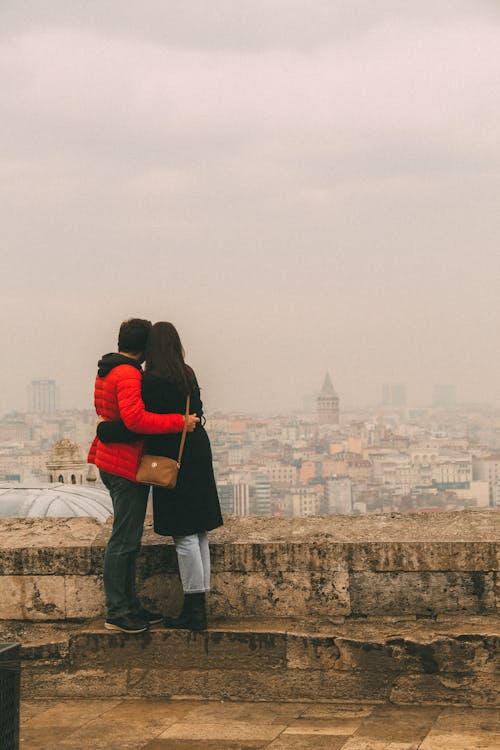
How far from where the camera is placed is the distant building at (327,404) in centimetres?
18688

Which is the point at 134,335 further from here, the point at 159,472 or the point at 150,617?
the point at 150,617

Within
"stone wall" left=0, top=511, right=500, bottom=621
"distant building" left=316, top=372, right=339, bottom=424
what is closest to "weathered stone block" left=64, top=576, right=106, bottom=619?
"stone wall" left=0, top=511, right=500, bottom=621

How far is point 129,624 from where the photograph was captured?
223 inches

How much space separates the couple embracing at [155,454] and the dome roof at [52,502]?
142 ft

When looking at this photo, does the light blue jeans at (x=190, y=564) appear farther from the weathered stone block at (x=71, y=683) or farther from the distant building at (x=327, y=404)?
the distant building at (x=327, y=404)

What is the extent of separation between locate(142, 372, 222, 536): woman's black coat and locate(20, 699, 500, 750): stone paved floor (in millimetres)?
838

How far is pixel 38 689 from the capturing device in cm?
573

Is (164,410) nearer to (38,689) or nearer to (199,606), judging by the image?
(199,606)

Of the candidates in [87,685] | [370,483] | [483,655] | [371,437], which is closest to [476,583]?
[483,655]

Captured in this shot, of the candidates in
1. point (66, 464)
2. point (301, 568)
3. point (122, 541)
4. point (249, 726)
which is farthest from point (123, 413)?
point (66, 464)

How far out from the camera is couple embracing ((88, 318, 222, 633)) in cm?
561

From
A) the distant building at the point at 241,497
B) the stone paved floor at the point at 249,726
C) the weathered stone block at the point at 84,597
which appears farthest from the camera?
the distant building at the point at 241,497

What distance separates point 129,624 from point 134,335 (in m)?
1.40

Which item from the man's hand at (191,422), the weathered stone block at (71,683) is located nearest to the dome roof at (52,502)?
the weathered stone block at (71,683)
